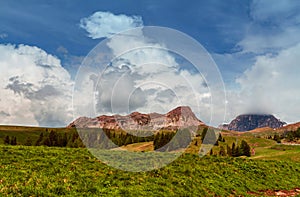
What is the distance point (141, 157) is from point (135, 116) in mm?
8849

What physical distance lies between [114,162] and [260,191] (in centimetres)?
1422

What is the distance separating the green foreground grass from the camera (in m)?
18.7

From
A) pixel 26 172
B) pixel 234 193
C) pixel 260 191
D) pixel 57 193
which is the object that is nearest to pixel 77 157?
pixel 26 172

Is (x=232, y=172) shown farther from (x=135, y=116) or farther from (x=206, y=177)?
(x=135, y=116)

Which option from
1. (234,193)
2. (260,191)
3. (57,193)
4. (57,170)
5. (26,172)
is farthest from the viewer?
(260,191)

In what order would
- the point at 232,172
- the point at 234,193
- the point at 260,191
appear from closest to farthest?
1. the point at 234,193
2. the point at 260,191
3. the point at 232,172

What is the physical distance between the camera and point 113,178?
74.0 ft

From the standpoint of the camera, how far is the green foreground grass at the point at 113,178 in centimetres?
1870

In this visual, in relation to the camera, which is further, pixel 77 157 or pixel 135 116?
pixel 77 157

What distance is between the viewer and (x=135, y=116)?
86.0 feet

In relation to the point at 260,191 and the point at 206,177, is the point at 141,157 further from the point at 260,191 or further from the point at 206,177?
the point at 260,191

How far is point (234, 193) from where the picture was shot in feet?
85.9

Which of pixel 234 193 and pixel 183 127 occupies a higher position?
pixel 183 127

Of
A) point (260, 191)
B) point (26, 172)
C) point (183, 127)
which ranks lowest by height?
point (260, 191)
